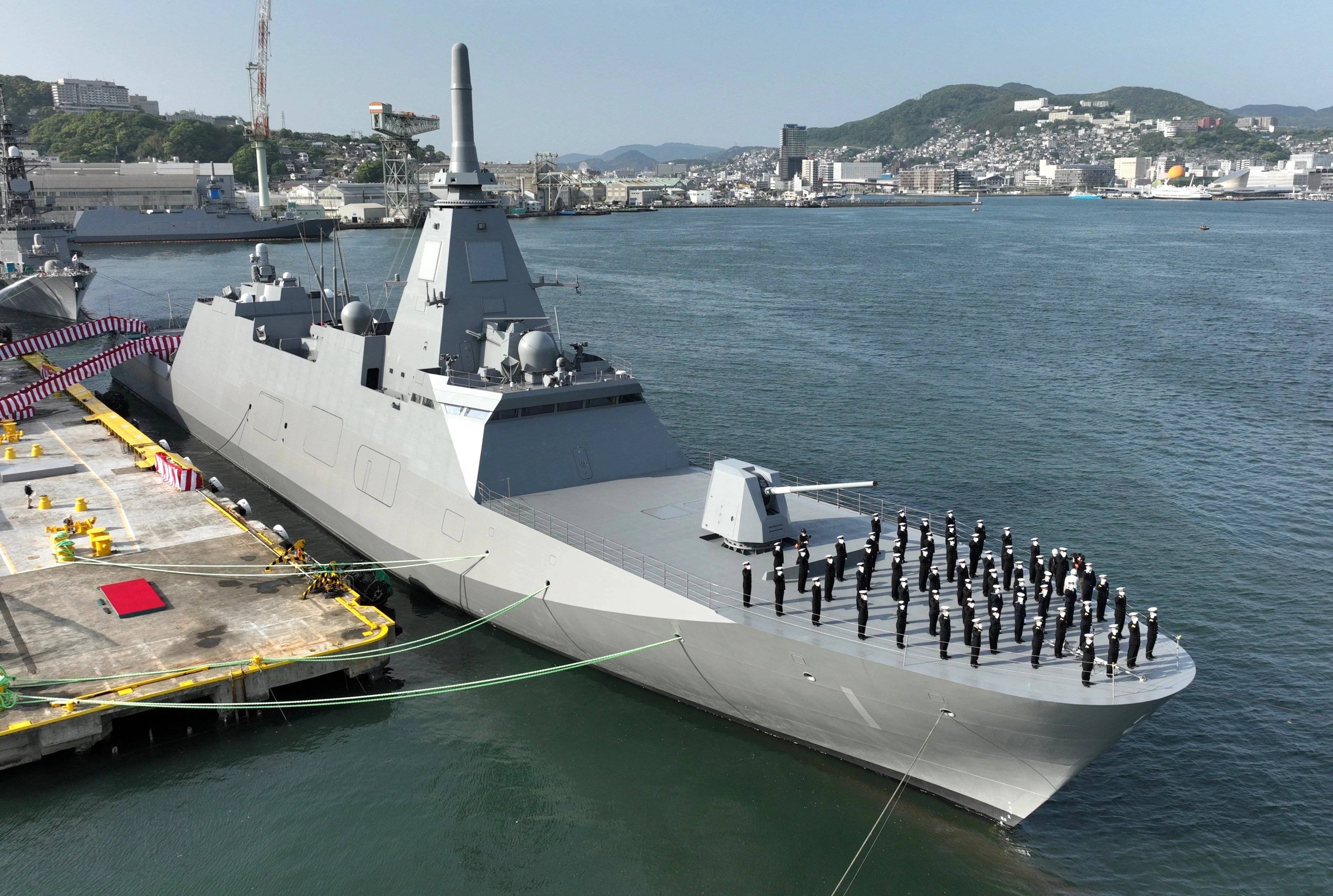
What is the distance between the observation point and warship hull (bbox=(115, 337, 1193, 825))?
10664 mm

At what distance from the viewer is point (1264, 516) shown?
72.3 ft

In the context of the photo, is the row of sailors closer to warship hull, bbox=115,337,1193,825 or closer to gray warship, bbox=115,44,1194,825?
gray warship, bbox=115,44,1194,825

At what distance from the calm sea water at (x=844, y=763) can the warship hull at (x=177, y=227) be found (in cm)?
6093

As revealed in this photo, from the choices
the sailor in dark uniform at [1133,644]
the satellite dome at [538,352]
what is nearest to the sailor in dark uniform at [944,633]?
the sailor in dark uniform at [1133,644]

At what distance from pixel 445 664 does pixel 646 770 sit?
4462mm

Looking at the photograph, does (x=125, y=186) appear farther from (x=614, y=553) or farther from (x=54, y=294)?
(x=614, y=553)

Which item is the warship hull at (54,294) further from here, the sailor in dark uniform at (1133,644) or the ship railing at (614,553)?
the sailor in dark uniform at (1133,644)

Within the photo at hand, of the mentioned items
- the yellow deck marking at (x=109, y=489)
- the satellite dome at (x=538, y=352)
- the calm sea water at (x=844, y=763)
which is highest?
the satellite dome at (x=538, y=352)

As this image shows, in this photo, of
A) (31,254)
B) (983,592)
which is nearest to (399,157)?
(31,254)

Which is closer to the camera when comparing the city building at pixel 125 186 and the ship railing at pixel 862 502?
the ship railing at pixel 862 502

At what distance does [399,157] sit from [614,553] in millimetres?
117410

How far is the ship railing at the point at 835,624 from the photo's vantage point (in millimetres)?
10977

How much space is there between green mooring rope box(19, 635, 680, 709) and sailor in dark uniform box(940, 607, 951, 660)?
11.6 feet

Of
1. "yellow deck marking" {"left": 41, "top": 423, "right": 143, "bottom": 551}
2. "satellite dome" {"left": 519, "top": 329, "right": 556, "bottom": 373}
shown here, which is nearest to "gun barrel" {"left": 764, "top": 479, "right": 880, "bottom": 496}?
"satellite dome" {"left": 519, "top": 329, "right": 556, "bottom": 373}
